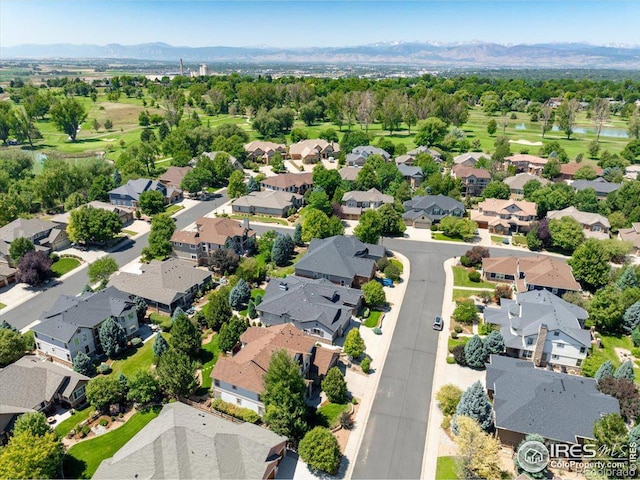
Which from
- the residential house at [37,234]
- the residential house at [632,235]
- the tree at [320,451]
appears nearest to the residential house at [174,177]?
the residential house at [37,234]

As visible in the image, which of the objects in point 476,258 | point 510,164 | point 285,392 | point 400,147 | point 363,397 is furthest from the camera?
point 400,147

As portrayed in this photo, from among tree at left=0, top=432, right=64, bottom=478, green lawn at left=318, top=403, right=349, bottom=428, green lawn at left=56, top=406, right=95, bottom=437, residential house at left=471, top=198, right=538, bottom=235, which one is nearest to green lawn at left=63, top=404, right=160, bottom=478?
tree at left=0, top=432, right=64, bottom=478

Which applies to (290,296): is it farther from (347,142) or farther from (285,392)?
(347,142)

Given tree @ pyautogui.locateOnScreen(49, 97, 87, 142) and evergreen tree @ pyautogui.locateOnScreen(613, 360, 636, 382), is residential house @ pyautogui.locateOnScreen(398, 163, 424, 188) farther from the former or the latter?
tree @ pyautogui.locateOnScreen(49, 97, 87, 142)

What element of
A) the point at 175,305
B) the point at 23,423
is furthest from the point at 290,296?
the point at 23,423

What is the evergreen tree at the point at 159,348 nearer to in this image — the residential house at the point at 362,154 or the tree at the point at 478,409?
the tree at the point at 478,409

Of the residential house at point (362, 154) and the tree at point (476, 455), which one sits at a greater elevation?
the residential house at point (362, 154)

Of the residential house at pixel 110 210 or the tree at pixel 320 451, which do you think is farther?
the residential house at pixel 110 210
